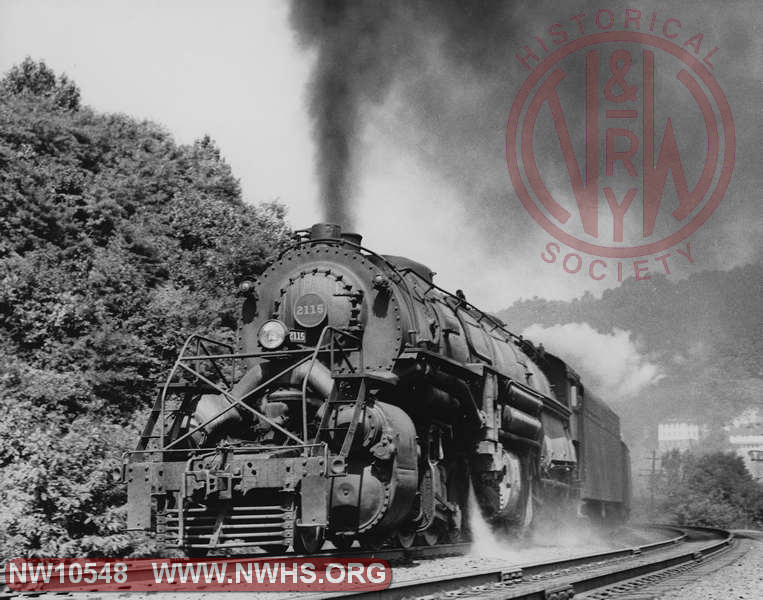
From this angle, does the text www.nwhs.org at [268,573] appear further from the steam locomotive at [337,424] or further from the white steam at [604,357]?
the white steam at [604,357]

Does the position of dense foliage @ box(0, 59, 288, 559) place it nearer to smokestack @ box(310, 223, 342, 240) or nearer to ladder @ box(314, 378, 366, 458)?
ladder @ box(314, 378, 366, 458)

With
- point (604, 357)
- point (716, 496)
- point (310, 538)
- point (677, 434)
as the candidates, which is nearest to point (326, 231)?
point (310, 538)

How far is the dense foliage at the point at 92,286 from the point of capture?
396 inches

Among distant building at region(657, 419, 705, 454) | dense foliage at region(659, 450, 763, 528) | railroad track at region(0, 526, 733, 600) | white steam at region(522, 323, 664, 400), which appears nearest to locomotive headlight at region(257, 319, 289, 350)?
railroad track at region(0, 526, 733, 600)

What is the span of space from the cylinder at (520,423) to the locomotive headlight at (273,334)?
379 cm

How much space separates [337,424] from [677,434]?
123201mm

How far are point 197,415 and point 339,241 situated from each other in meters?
2.54

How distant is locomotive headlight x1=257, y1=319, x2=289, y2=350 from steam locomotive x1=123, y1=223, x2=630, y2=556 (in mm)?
14

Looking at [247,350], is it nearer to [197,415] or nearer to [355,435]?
[197,415]

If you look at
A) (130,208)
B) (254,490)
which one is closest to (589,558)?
(254,490)

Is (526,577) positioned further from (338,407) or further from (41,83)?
(41,83)

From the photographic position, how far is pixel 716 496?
42094mm

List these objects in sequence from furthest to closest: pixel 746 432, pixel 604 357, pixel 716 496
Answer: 1. pixel 746 432
2. pixel 604 357
3. pixel 716 496

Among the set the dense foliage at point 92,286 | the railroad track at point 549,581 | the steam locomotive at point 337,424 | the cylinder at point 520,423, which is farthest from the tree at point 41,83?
the railroad track at point 549,581
